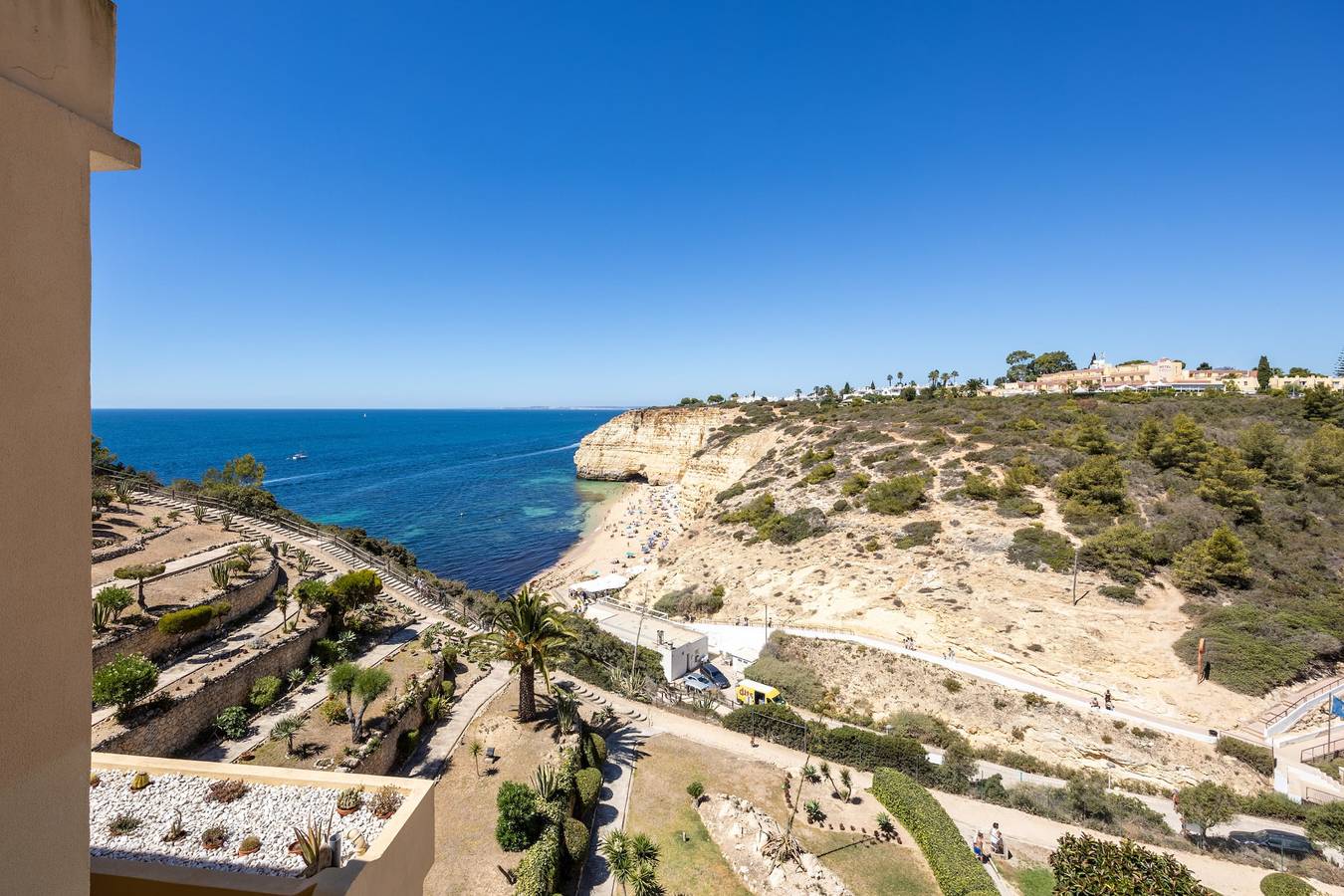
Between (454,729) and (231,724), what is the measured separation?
6.55 meters

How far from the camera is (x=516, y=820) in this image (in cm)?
1366

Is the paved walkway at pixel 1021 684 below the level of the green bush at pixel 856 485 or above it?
below

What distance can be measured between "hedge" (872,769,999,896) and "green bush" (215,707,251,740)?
68.4 ft

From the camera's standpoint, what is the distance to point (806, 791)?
1794cm

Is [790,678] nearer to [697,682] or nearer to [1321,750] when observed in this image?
[697,682]

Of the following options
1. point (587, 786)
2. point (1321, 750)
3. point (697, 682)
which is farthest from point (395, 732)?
point (1321, 750)

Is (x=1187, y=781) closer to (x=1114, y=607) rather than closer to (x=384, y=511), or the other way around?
(x=1114, y=607)

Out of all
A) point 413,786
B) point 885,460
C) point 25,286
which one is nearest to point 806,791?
point 413,786

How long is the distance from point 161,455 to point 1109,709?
156 metres

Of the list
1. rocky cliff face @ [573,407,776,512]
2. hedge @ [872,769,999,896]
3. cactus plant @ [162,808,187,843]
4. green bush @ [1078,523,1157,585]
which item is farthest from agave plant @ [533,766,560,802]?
rocky cliff face @ [573,407,776,512]

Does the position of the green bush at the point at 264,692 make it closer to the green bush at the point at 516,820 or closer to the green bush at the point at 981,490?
the green bush at the point at 516,820

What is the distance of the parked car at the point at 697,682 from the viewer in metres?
24.5

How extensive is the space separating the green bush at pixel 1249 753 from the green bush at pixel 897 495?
65.7 ft

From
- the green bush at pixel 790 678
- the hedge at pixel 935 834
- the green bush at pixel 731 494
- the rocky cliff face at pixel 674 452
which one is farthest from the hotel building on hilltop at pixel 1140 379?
the hedge at pixel 935 834
